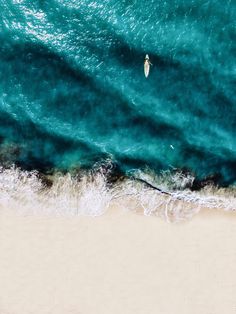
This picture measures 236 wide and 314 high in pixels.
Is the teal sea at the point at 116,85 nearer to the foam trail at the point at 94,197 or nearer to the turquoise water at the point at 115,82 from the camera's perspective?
the turquoise water at the point at 115,82

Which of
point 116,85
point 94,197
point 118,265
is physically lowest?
point 118,265

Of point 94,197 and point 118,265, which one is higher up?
point 94,197

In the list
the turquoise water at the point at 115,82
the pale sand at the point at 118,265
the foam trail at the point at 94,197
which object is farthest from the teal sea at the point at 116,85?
the pale sand at the point at 118,265

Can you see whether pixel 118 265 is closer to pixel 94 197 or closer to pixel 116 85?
pixel 94 197

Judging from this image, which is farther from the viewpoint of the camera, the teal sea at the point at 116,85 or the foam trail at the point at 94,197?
the teal sea at the point at 116,85

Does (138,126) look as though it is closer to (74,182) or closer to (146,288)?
(74,182)

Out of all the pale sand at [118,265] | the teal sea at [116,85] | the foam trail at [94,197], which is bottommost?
the pale sand at [118,265]

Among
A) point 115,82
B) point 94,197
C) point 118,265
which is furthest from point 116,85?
point 118,265

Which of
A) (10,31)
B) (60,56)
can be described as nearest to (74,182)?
(60,56)
